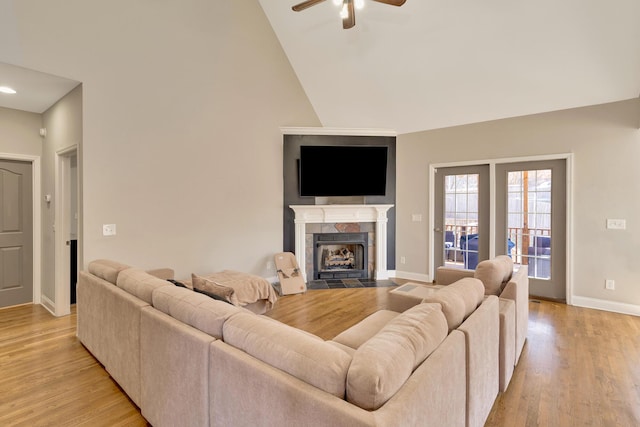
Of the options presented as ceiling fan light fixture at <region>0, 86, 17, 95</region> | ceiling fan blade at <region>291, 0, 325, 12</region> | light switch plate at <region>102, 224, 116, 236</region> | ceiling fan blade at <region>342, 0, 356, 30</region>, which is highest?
ceiling fan blade at <region>291, 0, 325, 12</region>

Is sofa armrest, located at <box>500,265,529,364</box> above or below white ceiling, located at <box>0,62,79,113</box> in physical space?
below

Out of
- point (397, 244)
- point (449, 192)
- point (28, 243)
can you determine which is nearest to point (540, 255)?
point (449, 192)

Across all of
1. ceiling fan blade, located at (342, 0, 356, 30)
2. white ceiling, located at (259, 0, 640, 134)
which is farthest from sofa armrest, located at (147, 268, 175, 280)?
white ceiling, located at (259, 0, 640, 134)

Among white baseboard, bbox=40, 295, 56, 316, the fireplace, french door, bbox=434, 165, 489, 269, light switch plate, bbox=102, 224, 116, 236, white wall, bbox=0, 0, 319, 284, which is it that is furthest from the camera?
the fireplace

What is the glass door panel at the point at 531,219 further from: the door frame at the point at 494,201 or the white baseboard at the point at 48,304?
the white baseboard at the point at 48,304

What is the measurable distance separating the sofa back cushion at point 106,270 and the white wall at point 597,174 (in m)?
5.02

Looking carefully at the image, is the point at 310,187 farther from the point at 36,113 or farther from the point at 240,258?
the point at 36,113

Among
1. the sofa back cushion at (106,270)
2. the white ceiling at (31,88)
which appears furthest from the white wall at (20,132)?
the sofa back cushion at (106,270)

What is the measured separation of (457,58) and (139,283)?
178 inches

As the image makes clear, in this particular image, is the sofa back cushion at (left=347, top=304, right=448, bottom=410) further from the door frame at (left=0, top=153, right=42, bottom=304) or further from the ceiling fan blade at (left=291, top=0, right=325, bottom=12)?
the door frame at (left=0, top=153, right=42, bottom=304)

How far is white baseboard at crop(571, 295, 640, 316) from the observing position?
3.87 meters

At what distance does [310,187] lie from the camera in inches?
213

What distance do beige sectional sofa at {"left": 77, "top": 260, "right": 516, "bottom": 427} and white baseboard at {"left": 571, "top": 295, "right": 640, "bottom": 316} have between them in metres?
3.11

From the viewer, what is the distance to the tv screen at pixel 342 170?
5379 mm
